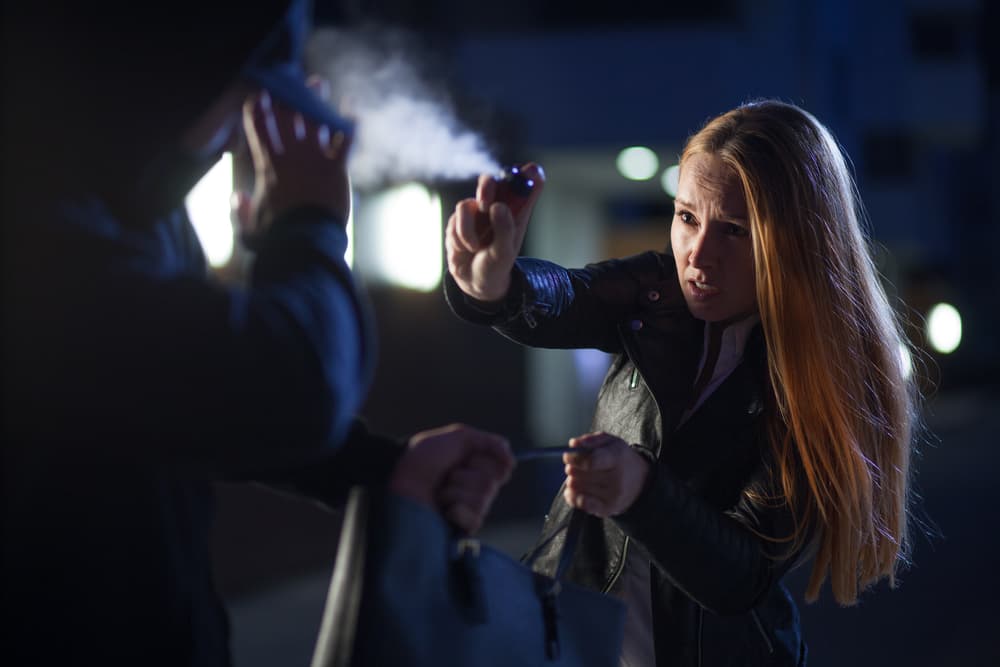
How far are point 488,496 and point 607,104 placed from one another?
11.9 metres

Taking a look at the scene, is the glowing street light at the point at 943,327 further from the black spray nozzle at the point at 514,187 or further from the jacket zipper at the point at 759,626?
the black spray nozzle at the point at 514,187

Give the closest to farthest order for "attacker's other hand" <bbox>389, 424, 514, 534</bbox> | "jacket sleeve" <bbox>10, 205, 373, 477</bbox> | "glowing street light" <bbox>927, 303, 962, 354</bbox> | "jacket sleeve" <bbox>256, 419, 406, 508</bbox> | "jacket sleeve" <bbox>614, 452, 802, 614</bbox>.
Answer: "jacket sleeve" <bbox>10, 205, 373, 477</bbox>, "attacker's other hand" <bbox>389, 424, 514, 534</bbox>, "jacket sleeve" <bbox>256, 419, 406, 508</bbox>, "jacket sleeve" <bbox>614, 452, 802, 614</bbox>, "glowing street light" <bbox>927, 303, 962, 354</bbox>

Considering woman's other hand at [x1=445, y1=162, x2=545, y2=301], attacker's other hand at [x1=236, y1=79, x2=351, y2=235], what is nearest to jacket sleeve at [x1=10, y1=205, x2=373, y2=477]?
attacker's other hand at [x1=236, y1=79, x2=351, y2=235]

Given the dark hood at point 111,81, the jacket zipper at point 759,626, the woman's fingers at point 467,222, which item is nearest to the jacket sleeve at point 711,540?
the jacket zipper at point 759,626

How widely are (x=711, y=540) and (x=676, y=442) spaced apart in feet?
1.01

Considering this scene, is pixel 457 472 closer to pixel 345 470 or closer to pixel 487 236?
pixel 345 470

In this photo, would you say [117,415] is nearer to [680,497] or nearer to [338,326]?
[338,326]

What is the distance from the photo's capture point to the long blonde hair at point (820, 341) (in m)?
1.85

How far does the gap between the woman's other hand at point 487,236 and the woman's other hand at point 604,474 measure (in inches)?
14.0

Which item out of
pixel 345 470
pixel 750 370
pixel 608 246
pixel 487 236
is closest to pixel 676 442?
pixel 750 370

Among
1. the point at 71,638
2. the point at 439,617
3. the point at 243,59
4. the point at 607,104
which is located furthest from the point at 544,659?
the point at 607,104

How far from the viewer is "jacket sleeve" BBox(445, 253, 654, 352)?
1869 millimetres

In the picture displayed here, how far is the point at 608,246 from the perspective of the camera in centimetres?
1775

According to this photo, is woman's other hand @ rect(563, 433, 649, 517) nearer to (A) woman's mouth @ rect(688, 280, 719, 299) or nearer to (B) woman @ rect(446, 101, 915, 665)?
(B) woman @ rect(446, 101, 915, 665)
